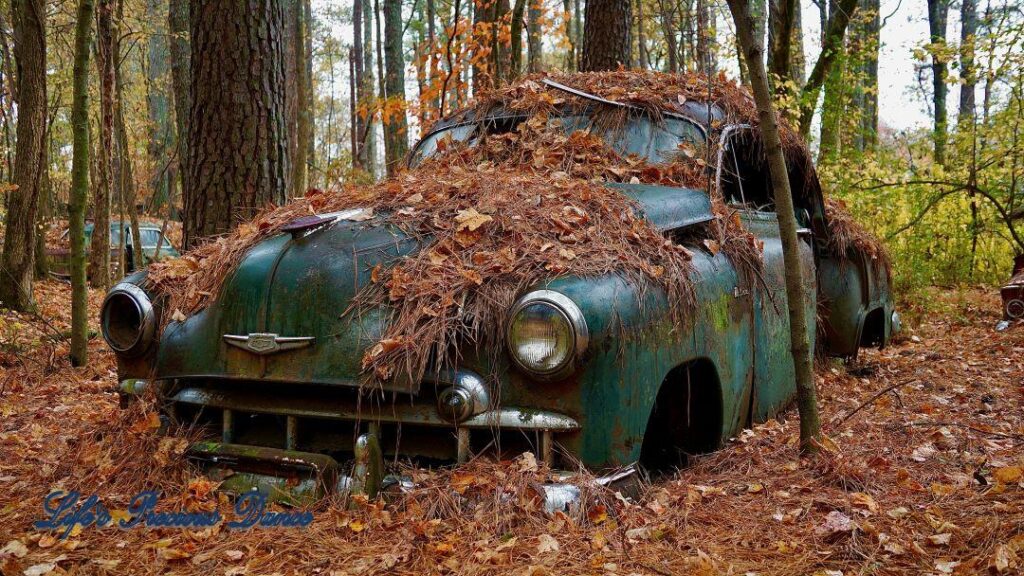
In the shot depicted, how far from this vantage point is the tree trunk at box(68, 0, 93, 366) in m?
5.73

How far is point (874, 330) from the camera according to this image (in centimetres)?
667

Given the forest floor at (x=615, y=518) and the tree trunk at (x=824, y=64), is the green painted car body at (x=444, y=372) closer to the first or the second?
the forest floor at (x=615, y=518)

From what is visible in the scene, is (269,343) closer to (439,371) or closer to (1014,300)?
(439,371)

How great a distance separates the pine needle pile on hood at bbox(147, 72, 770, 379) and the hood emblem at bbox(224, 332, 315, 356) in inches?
8.6

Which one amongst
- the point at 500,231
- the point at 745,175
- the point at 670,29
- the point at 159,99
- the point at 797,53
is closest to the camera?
the point at 500,231

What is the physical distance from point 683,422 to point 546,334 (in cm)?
113

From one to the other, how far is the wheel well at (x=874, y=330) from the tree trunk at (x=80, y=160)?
6152 millimetres

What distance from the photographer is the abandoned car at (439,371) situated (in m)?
2.69

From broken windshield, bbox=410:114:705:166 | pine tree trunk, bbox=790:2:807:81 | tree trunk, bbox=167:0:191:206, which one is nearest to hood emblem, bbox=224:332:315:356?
broken windshield, bbox=410:114:705:166

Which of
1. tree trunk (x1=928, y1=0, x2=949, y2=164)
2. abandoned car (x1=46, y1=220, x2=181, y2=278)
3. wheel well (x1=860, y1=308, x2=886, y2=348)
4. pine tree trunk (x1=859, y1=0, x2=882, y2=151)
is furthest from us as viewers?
abandoned car (x1=46, y1=220, x2=181, y2=278)

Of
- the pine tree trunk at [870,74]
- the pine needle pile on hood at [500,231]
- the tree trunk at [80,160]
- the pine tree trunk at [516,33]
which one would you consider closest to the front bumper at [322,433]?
the pine needle pile on hood at [500,231]

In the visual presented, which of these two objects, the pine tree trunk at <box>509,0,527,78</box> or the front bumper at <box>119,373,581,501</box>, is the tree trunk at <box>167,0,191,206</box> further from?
the front bumper at <box>119,373,581,501</box>

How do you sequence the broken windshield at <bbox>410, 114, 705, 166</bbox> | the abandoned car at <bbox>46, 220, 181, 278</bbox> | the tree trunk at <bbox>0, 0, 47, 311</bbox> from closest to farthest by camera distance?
the broken windshield at <bbox>410, 114, 705, 166</bbox> → the tree trunk at <bbox>0, 0, 47, 311</bbox> → the abandoned car at <bbox>46, 220, 181, 278</bbox>

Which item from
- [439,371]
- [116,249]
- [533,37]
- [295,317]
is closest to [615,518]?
[439,371]
